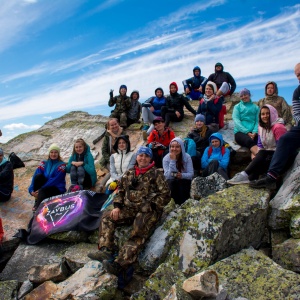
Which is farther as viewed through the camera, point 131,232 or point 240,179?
point 240,179

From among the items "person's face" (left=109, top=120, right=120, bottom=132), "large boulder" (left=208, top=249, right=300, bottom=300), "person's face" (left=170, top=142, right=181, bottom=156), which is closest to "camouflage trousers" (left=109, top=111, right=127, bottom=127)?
"person's face" (left=109, top=120, right=120, bottom=132)

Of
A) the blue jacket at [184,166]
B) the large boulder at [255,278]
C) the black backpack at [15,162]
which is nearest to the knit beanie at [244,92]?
the blue jacket at [184,166]

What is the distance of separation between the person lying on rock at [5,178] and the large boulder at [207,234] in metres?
5.52

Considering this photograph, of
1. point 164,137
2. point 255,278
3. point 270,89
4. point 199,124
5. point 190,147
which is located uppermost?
point 270,89

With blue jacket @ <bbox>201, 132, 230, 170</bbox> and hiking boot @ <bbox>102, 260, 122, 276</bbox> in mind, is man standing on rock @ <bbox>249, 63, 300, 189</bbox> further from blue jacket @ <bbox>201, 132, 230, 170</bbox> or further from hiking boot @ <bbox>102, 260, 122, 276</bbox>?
hiking boot @ <bbox>102, 260, 122, 276</bbox>

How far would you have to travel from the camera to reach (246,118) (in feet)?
31.9

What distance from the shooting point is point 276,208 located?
624 cm

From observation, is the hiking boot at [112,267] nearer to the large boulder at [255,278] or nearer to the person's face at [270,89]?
the large boulder at [255,278]

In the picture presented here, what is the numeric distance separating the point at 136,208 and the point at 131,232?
0.52 m

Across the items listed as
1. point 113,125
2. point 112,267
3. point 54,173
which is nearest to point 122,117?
point 113,125

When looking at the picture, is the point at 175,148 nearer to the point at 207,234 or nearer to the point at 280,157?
the point at 280,157

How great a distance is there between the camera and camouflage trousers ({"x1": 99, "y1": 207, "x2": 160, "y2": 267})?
5.70 m

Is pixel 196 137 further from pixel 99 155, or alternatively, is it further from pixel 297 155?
pixel 99 155

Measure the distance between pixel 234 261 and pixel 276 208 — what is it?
173 centimetres
